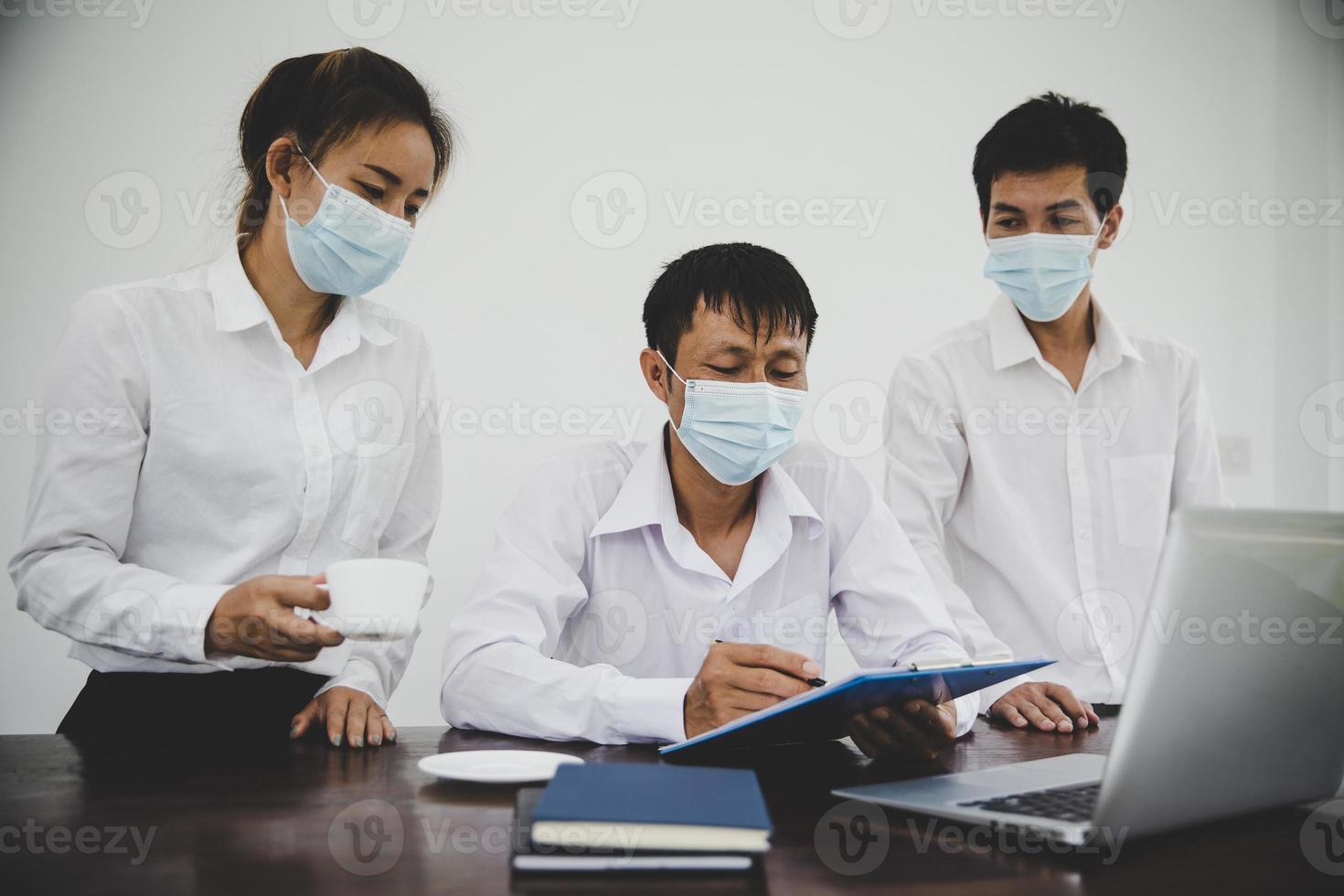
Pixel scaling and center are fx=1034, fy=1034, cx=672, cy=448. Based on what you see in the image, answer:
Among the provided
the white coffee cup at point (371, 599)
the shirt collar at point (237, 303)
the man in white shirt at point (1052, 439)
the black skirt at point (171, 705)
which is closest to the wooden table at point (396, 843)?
the white coffee cup at point (371, 599)

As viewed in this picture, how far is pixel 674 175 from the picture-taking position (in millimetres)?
3326

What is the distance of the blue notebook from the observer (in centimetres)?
77

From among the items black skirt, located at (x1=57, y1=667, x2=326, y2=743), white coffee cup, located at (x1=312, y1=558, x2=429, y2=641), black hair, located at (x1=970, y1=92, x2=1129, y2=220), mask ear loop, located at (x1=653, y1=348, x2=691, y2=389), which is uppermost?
black hair, located at (x1=970, y1=92, x2=1129, y2=220)

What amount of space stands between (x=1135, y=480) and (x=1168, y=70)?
219 cm

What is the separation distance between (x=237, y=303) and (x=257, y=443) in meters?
0.24

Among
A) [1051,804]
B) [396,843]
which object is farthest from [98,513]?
[1051,804]

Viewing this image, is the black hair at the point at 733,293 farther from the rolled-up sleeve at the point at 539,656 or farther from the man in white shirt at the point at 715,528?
the rolled-up sleeve at the point at 539,656

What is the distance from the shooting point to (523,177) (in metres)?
3.24

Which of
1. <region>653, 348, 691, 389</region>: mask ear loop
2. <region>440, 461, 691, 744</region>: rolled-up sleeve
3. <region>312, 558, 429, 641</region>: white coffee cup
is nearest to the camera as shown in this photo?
<region>312, 558, 429, 641</region>: white coffee cup

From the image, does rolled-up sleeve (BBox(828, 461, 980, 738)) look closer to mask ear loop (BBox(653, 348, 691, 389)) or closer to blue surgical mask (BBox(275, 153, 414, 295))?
mask ear loop (BBox(653, 348, 691, 389))

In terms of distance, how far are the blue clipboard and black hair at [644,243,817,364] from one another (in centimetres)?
72

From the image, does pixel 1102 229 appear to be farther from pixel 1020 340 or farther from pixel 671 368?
pixel 671 368

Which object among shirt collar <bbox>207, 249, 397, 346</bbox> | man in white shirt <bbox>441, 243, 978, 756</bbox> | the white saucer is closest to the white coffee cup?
the white saucer

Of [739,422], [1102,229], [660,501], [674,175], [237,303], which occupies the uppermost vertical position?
[674,175]
